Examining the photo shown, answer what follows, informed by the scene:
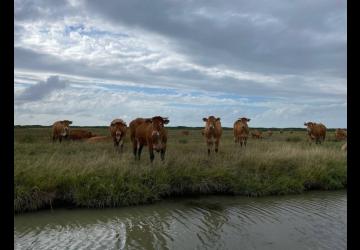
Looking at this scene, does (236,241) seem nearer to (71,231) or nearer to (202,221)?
(202,221)

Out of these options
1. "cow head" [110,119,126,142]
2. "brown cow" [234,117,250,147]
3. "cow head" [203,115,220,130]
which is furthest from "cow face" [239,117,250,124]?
"cow head" [110,119,126,142]

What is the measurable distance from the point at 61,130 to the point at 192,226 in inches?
690

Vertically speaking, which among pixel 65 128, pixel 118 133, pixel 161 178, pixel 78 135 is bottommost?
pixel 161 178

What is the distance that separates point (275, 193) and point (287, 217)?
269 centimetres

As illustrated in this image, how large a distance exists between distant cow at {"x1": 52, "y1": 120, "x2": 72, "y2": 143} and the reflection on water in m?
14.9

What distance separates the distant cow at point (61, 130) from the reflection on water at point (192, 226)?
48.7 ft

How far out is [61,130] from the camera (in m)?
22.7

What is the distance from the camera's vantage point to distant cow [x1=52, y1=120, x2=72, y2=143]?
2242 cm

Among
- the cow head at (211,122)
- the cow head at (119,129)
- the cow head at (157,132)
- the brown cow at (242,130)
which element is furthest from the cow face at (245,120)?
the cow head at (157,132)

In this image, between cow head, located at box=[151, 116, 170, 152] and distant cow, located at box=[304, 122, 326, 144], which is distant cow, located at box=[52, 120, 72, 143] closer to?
cow head, located at box=[151, 116, 170, 152]

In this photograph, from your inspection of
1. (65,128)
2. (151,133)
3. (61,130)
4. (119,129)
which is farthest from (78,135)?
(151,133)

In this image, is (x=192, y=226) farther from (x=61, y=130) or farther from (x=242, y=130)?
(x=61, y=130)

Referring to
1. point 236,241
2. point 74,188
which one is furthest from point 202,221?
point 74,188
